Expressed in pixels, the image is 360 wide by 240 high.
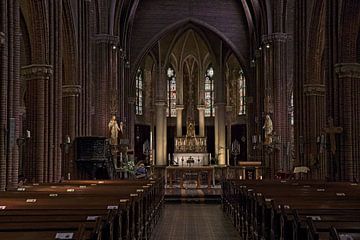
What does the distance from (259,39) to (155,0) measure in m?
9.29

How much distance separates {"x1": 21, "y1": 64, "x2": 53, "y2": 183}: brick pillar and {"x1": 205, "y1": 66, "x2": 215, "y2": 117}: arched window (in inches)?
1181

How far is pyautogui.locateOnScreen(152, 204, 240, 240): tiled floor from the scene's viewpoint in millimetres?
12961

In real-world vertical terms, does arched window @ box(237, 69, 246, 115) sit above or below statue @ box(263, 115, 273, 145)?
above

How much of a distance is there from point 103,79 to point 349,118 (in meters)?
16.0

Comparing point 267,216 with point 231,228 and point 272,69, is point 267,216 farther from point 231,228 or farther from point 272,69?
point 272,69

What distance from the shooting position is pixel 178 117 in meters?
47.5

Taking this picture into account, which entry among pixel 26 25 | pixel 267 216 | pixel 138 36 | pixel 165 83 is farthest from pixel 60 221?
pixel 165 83

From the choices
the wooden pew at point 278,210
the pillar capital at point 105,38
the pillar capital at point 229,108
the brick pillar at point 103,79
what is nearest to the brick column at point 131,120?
the pillar capital at point 229,108

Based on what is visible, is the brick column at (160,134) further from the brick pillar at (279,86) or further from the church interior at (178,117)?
the brick pillar at (279,86)

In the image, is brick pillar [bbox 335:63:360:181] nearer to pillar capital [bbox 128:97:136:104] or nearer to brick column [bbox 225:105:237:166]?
pillar capital [bbox 128:97:136:104]

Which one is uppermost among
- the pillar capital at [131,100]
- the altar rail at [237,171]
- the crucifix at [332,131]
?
the pillar capital at [131,100]

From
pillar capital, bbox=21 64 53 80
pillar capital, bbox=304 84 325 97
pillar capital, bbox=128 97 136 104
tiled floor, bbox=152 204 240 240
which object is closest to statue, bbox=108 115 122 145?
tiled floor, bbox=152 204 240 240

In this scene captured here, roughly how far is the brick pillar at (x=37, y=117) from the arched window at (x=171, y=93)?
1162 inches

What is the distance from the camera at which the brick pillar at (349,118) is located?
18.9m
